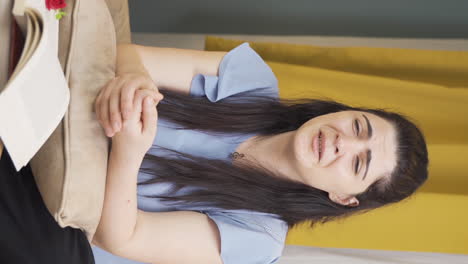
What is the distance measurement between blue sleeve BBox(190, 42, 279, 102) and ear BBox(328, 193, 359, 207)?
32 cm

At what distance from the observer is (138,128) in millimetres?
867

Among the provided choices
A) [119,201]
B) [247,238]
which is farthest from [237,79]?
[119,201]

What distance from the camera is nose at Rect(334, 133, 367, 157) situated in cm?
118

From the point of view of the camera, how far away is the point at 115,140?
90cm

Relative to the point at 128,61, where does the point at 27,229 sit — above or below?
below

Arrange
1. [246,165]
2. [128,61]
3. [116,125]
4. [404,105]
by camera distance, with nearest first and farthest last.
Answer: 1. [116,125]
2. [128,61]
3. [246,165]
4. [404,105]

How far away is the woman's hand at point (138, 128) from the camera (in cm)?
85

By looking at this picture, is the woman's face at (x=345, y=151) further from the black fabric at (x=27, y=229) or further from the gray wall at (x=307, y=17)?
the gray wall at (x=307, y=17)

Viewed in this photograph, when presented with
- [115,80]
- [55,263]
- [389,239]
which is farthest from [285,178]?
[55,263]

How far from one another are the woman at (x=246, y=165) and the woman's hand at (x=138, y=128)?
0.27 m

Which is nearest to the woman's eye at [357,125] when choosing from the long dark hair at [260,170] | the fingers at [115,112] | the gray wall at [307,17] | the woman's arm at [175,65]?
the long dark hair at [260,170]

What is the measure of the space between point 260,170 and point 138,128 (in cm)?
51

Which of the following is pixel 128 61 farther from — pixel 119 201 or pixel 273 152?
pixel 273 152

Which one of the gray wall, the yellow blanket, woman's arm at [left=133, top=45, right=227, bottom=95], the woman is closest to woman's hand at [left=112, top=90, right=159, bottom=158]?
the woman
